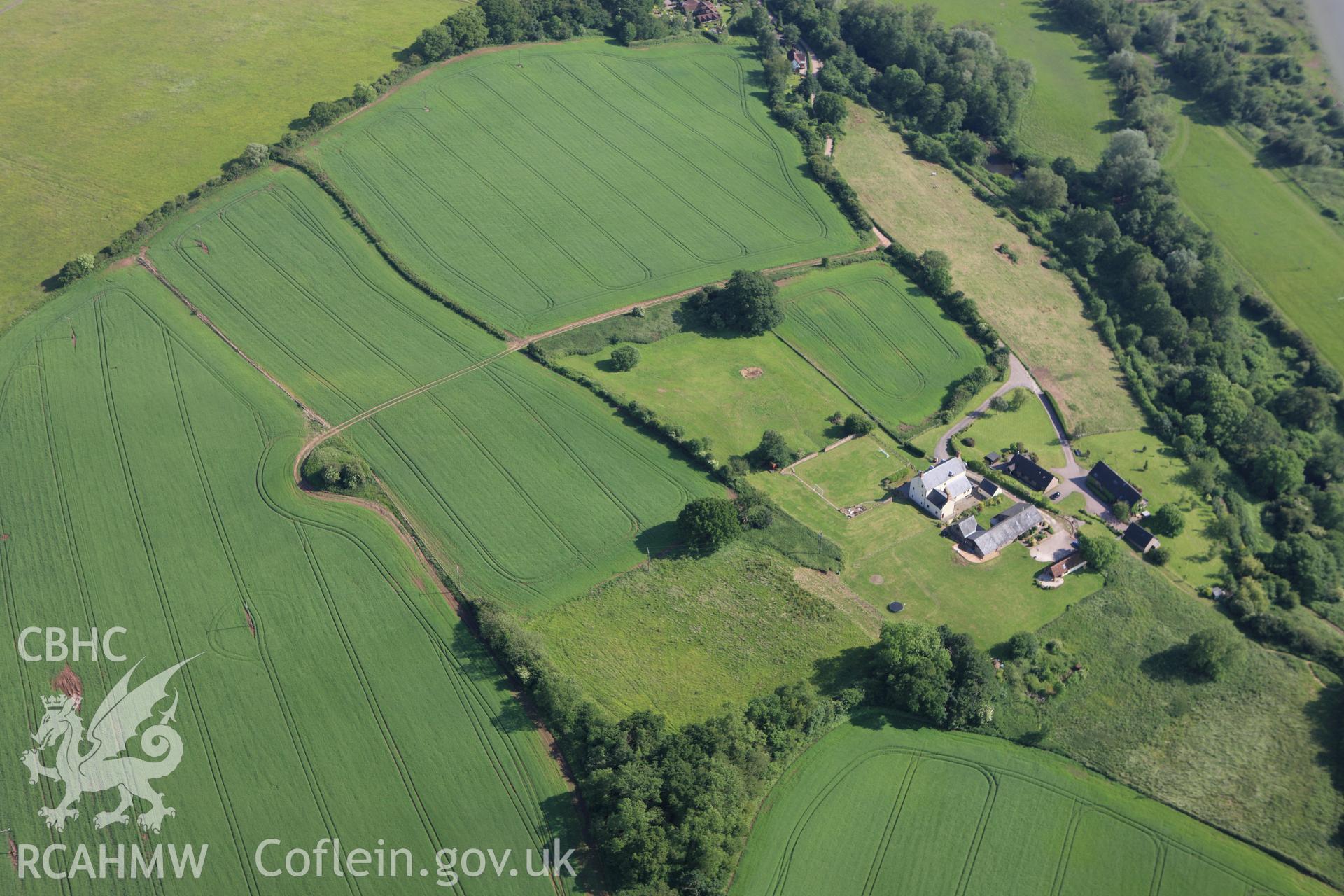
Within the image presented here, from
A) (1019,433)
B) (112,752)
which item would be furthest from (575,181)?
(112,752)

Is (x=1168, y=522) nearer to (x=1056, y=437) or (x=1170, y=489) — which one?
(x=1170, y=489)

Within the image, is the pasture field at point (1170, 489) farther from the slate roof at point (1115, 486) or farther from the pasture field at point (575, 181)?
the pasture field at point (575, 181)

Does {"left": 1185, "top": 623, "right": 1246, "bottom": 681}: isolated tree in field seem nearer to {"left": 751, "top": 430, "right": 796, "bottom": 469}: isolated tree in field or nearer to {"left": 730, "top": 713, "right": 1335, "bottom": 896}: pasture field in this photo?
{"left": 730, "top": 713, "right": 1335, "bottom": 896}: pasture field

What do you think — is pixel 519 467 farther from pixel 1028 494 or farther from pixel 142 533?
pixel 1028 494

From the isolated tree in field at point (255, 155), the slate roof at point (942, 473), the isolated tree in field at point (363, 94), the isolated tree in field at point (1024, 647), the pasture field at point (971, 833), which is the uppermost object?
the isolated tree in field at point (363, 94)

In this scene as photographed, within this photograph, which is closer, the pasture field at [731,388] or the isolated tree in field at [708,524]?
the isolated tree in field at [708,524]

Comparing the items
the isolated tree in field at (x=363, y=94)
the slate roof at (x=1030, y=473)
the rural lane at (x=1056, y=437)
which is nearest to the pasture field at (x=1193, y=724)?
the rural lane at (x=1056, y=437)
